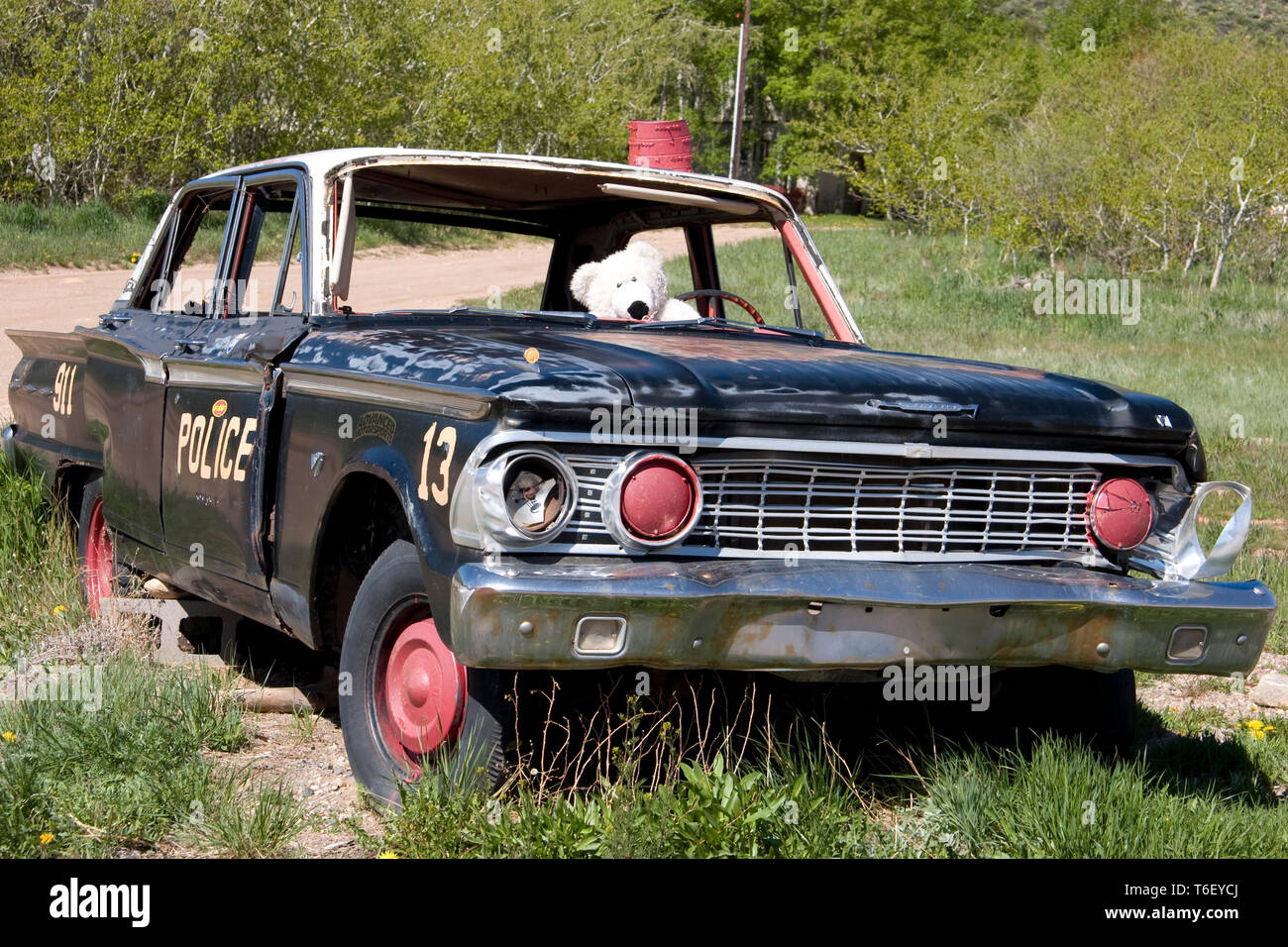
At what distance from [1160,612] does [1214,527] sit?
460 cm

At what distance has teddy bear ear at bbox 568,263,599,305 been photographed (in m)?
5.12

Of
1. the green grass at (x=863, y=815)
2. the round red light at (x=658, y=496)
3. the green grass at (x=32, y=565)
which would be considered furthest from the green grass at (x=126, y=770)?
the round red light at (x=658, y=496)

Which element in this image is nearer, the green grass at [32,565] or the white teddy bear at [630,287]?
the white teddy bear at [630,287]

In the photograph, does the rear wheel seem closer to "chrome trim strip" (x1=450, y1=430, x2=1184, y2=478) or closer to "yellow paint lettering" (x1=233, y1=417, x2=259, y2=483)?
"yellow paint lettering" (x1=233, y1=417, x2=259, y2=483)

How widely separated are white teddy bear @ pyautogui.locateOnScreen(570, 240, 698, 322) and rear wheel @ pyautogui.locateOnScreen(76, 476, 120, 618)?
1.98 meters

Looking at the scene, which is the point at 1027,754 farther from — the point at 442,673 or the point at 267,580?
the point at 267,580

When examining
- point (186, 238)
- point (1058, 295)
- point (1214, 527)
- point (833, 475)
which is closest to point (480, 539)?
point (833, 475)

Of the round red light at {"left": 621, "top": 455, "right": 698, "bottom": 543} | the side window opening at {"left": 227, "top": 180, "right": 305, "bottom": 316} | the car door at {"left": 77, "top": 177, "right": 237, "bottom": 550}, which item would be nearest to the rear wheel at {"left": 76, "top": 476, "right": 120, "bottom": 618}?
the car door at {"left": 77, "top": 177, "right": 237, "bottom": 550}

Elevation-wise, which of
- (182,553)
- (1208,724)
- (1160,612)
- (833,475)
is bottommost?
(1208,724)

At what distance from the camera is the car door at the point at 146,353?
15.0 ft

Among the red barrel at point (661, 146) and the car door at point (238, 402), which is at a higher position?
the red barrel at point (661, 146)

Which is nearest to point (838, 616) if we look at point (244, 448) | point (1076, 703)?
point (1076, 703)

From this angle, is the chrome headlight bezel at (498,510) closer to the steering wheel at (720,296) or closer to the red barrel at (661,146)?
the steering wheel at (720,296)
